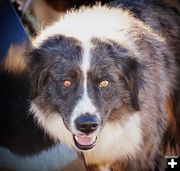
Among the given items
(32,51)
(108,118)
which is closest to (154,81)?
(108,118)

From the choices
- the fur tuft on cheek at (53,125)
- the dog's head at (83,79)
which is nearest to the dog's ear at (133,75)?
the dog's head at (83,79)

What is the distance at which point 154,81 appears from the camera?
173cm

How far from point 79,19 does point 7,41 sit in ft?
0.73

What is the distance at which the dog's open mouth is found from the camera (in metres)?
1.57

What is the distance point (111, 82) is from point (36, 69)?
0.22m

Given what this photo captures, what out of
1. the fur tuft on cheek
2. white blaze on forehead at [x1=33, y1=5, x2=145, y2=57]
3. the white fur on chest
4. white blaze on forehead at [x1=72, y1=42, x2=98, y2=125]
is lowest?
the white fur on chest

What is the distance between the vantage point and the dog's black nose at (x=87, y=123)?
57.9 inches

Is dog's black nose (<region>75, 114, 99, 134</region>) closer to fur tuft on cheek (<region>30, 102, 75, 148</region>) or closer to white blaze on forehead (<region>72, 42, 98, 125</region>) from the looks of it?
white blaze on forehead (<region>72, 42, 98, 125</region>)

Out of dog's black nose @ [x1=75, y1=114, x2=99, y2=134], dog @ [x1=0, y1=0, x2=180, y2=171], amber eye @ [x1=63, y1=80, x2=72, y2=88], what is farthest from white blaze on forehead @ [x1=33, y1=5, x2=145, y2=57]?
dog's black nose @ [x1=75, y1=114, x2=99, y2=134]

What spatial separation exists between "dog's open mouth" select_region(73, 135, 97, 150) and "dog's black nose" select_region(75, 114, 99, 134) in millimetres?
59

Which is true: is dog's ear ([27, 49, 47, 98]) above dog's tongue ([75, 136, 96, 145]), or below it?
above

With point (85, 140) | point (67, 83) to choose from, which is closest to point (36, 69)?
point (67, 83)

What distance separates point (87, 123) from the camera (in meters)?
1.47

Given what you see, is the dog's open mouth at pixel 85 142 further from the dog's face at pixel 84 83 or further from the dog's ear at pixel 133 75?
the dog's ear at pixel 133 75
